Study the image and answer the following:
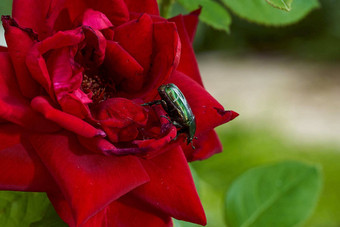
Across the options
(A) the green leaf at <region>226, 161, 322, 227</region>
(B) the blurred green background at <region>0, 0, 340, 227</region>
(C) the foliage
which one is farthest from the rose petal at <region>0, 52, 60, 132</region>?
(B) the blurred green background at <region>0, 0, 340, 227</region>

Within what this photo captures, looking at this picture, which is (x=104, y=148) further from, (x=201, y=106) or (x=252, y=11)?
(x=252, y=11)

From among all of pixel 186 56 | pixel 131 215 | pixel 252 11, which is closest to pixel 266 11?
pixel 252 11

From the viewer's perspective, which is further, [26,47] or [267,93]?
[267,93]

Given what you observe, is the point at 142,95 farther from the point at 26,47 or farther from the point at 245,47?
the point at 245,47

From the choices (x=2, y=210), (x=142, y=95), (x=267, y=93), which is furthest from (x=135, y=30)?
(x=267, y=93)

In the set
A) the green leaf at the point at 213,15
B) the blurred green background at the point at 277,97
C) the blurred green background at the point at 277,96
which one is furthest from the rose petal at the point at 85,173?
the blurred green background at the point at 277,96

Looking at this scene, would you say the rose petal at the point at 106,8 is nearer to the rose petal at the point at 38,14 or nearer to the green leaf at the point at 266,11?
the rose petal at the point at 38,14

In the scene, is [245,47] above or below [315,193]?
below
